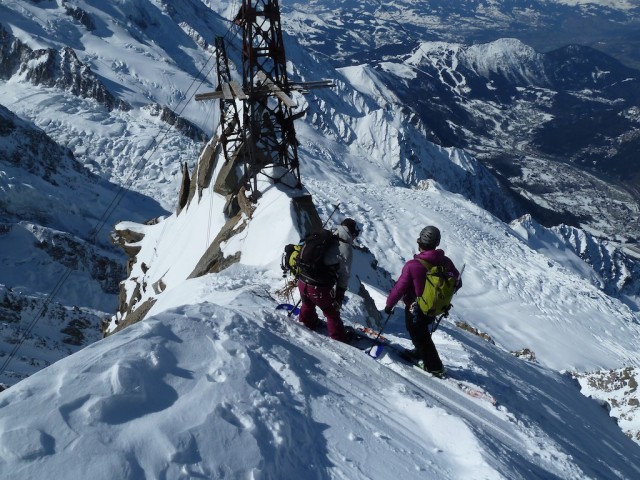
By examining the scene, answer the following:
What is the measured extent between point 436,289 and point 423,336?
94cm

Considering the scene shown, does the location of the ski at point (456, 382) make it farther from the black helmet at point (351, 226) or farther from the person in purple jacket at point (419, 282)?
the black helmet at point (351, 226)

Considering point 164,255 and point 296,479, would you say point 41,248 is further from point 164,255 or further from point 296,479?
point 296,479

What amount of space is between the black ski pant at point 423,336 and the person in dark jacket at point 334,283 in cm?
106

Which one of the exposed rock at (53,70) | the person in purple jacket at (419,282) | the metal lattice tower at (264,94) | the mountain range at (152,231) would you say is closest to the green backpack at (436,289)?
the person in purple jacket at (419,282)

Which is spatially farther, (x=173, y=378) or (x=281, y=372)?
(x=281, y=372)

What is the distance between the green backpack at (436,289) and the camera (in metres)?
7.02

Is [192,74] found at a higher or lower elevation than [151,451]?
lower

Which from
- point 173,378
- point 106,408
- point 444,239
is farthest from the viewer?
point 444,239

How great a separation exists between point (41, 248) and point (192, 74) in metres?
99.5

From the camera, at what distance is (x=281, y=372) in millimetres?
5633

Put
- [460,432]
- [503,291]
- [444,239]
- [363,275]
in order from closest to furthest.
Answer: [460,432] < [363,275] < [503,291] < [444,239]

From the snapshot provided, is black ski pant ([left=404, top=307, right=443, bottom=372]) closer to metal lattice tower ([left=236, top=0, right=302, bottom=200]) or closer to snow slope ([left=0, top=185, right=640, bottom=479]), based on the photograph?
snow slope ([left=0, top=185, right=640, bottom=479])

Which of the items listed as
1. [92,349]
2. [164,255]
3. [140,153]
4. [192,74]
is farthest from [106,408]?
[192,74]

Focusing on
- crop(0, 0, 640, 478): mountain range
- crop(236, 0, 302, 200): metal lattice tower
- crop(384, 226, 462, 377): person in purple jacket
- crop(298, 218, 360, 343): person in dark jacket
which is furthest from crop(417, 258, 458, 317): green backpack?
crop(236, 0, 302, 200): metal lattice tower
